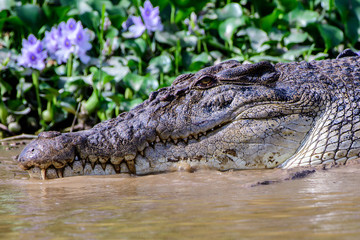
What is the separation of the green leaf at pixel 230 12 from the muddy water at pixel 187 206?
3.88 m

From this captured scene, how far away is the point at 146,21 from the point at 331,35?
2249mm

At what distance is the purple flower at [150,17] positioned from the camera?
20.5 feet

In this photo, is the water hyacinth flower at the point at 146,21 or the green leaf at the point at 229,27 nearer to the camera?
the water hyacinth flower at the point at 146,21

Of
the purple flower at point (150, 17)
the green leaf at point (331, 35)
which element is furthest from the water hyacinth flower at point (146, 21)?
the green leaf at point (331, 35)

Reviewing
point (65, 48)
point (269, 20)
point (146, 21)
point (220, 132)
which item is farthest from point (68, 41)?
point (220, 132)

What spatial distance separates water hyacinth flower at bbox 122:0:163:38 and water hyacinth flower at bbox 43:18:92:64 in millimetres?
734

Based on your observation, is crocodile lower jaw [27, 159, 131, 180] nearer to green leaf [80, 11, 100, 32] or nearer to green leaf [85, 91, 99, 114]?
green leaf [85, 91, 99, 114]

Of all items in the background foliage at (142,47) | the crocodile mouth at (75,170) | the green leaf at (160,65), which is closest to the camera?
the crocodile mouth at (75,170)

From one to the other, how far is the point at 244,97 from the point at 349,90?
0.74 m

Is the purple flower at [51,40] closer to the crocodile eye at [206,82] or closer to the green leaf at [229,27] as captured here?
the green leaf at [229,27]

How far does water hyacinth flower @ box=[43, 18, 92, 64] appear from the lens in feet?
19.2

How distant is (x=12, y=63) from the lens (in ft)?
21.9

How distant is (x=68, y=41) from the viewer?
5988 mm

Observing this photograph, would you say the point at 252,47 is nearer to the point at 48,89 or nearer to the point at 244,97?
the point at 48,89
